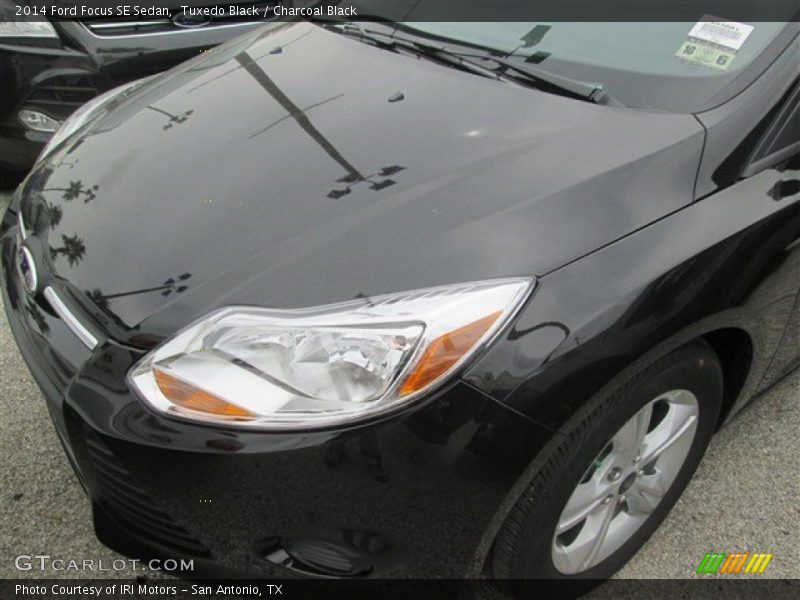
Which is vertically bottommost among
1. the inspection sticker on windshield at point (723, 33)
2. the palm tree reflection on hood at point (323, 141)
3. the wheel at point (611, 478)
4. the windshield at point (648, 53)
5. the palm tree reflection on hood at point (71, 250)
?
the wheel at point (611, 478)

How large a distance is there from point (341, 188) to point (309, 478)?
63 centimetres

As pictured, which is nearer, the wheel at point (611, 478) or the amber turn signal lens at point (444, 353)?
the amber turn signal lens at point (444, 353)

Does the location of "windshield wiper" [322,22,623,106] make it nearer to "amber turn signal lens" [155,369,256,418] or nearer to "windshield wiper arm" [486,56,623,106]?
"windshield wiper arm" [486,56,623,106]

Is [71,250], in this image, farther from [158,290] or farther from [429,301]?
[429,301]

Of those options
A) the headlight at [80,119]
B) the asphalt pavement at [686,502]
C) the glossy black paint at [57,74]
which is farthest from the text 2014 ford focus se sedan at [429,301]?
the glossy black paint at [57,74]

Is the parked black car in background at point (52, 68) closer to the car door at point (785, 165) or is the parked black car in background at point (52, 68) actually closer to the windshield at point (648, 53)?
the windshield at point (648, 53)

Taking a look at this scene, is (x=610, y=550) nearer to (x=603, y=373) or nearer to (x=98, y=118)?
(x=603, y=373)

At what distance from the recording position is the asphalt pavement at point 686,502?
1924mm

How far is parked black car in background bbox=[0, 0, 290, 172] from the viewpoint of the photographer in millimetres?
3416

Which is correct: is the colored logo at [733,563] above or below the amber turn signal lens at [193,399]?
below

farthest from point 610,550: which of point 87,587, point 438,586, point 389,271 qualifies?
point 87,587

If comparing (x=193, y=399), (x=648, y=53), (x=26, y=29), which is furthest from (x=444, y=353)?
(x=26, y=29)

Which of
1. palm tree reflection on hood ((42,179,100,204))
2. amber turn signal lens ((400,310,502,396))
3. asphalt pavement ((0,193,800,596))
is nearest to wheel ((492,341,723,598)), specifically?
asphalt pavement ((0,193,800,596))

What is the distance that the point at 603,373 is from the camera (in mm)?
1373
